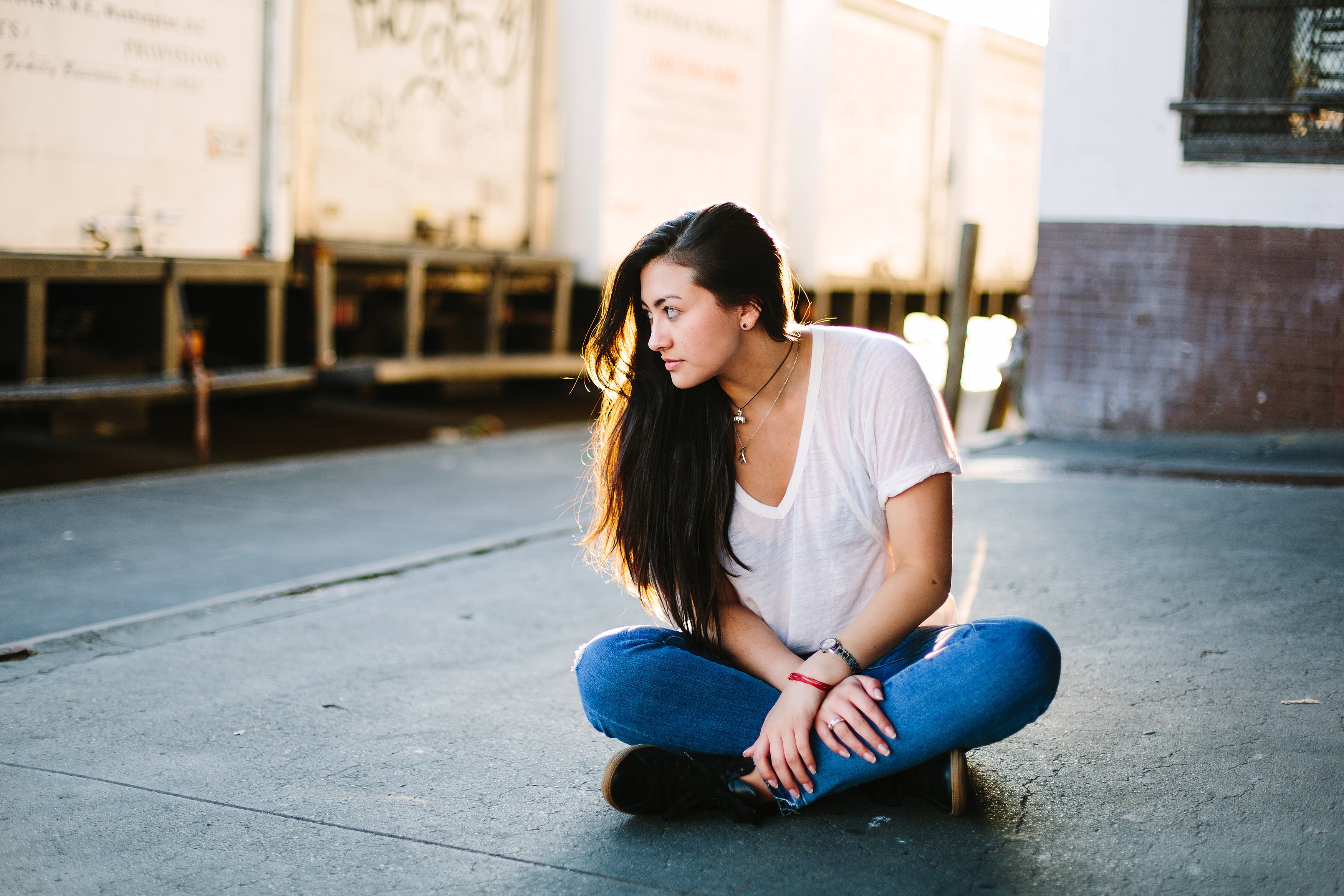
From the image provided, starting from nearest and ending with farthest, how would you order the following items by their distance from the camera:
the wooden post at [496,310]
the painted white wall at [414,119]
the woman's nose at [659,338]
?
1. the woman's nose at [659,338]
2. the painted white wall at [414,119]
3. the wooden post at [496,310]

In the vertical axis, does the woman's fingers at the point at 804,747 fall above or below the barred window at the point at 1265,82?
below

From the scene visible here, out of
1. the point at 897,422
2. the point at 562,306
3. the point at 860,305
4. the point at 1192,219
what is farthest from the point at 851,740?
the point at 860,305

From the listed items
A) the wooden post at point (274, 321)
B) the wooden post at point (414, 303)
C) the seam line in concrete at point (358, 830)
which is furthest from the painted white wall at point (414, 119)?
the seam line in concrete at point (358, 830)

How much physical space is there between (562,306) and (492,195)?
0.99m

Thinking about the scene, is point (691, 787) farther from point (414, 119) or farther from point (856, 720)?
point (414, 119)

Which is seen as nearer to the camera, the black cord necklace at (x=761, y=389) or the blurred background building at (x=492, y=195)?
the black cord necklace at (x=761, y=389)

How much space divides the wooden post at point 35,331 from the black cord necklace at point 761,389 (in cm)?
477

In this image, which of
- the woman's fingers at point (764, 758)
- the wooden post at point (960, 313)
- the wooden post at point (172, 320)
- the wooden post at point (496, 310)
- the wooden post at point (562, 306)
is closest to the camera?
the woman's fingers at point (764, 758)

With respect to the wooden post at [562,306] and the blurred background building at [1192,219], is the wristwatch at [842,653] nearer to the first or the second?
the blurred background building at [1192,219]

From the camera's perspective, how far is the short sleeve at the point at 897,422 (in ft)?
8.42

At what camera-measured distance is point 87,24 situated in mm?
6461

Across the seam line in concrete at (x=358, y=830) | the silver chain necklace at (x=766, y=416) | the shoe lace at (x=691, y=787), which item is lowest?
the seam line in concrete at (x=358, y=830)

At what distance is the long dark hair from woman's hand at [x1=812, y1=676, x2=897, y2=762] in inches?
14.7

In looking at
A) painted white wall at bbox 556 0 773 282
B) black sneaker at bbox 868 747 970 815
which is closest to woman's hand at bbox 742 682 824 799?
black sneaker at bbox 868 747 970 815
